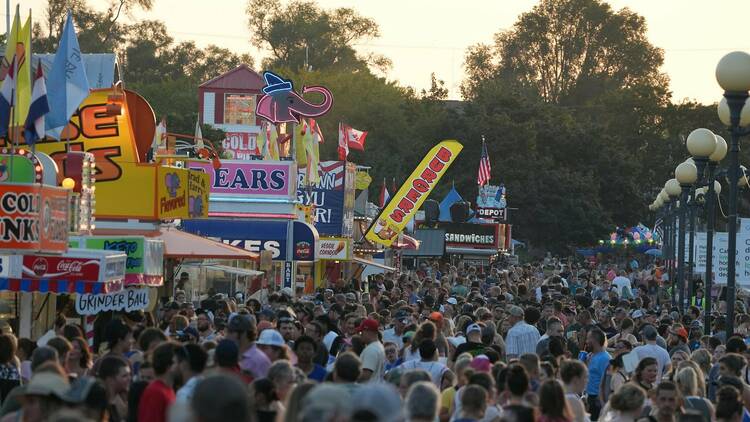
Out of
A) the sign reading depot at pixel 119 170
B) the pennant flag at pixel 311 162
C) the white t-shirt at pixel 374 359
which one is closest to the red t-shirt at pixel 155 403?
the white t-shirt at pixel 374 359

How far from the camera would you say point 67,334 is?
1295cm

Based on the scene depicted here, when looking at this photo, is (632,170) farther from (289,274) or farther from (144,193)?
(144,193)

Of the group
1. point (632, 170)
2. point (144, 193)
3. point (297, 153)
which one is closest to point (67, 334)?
point (144, 193)

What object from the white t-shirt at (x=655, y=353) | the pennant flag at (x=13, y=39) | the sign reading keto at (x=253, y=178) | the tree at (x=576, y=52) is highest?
the tree at (x=576, y=52)

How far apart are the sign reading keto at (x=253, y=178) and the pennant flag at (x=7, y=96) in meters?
15.0

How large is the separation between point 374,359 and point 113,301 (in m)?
5.82

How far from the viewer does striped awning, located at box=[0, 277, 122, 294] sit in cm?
1560

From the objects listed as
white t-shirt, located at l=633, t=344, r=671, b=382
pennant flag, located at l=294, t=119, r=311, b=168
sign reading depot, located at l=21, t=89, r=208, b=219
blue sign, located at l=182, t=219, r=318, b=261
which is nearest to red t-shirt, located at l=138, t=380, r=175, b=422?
white t-shirt, located at l=633, t=344, r=671, b=382

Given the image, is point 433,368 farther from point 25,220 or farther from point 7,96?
point 7,96

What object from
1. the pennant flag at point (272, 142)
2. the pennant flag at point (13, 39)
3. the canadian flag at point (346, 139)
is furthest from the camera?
the canadian flag at point (346, 139)

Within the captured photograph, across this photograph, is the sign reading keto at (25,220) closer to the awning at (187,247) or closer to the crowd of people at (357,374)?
the crowd of people at (357,374)

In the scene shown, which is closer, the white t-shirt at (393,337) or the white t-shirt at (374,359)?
the white t-shirt at (374,359)

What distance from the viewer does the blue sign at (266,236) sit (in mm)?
32688

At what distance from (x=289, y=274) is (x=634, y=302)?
9976 millimetres
